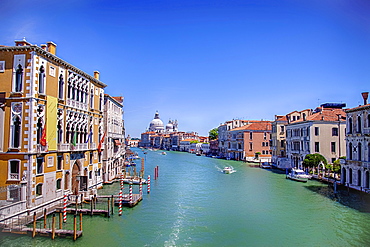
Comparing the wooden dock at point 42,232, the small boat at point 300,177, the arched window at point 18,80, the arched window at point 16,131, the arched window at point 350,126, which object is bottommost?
the wooden dock at point 42,232

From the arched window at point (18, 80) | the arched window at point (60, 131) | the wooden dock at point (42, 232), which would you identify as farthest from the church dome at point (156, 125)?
the wooden dock at point (42, 232)

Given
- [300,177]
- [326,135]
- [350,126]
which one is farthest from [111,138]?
[326,135]

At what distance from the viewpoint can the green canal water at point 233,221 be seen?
1134cm

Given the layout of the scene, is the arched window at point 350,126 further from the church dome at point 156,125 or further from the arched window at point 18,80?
the church dome at point 156,125

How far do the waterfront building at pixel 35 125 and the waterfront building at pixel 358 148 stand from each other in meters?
17.8

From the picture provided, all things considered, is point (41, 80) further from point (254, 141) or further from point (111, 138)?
point (254, 141)

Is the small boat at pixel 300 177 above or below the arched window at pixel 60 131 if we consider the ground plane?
below

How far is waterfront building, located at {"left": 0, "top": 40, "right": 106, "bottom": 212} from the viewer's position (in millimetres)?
12539

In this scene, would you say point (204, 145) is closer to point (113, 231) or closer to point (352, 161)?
point (352, 161)

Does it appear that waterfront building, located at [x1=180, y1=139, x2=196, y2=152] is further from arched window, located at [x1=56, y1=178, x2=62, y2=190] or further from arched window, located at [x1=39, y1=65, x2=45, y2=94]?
arched window, located at [x1=39, y1=65, x2=45, y2=94]

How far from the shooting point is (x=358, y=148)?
19922 millimetres

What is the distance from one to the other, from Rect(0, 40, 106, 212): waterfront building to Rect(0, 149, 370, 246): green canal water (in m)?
2.32

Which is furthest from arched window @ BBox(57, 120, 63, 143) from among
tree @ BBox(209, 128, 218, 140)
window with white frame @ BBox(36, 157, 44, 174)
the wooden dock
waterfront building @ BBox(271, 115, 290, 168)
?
tree @ BBox(209, 128, 218, 140)

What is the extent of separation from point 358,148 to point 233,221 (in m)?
11.5
